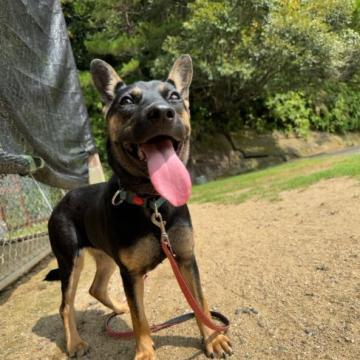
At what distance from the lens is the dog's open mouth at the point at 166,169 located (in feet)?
8.41

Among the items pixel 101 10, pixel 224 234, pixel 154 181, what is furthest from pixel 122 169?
pixel 101 10

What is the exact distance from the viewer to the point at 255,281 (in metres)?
3.74

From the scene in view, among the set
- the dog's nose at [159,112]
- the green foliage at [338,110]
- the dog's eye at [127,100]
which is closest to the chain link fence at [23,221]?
the dog's eye at [127,100]

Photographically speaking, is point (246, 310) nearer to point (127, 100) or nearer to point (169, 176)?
point (169, 176)

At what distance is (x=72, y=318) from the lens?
11.2 ft

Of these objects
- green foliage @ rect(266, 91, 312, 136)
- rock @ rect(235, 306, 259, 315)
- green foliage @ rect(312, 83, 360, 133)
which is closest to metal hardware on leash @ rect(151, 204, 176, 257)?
rock @ rect(235, 306, 259, 315)

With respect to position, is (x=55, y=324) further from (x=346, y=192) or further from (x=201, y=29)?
(x=201, y=29)

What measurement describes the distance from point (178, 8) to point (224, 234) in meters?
12.2

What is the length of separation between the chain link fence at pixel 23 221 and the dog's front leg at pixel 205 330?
2.67m

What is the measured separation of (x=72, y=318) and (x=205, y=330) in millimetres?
1103

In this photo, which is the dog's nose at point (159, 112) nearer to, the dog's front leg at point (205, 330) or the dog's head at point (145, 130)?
the dog's head at point (145, 130)

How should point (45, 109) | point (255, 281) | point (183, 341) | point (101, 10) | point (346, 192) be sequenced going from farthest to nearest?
1. point (101, 10)
2. point (346, 192)
3. point (45, 109)
4. point (255, 281)
5. point (183, 341)

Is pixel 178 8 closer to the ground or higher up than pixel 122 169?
higher up

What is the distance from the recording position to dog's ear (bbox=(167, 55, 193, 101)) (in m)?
→ 3.39
